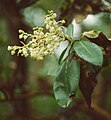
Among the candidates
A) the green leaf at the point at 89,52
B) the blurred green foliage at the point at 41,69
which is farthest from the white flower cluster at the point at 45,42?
the blurred green foliage at the point at 41,69

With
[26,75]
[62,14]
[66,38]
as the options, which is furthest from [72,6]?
[26,75]

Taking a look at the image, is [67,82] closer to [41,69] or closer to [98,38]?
[98,38]

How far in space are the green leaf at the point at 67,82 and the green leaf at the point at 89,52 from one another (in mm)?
39

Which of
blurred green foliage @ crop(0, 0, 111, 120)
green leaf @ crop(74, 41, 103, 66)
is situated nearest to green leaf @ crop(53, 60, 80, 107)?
green leaf @ crop(74, 41, 103, 66)

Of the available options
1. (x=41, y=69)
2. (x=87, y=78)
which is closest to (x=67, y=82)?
(x=87, y=78)

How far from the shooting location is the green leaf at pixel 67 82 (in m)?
0.78

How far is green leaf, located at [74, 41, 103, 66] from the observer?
2.46ft

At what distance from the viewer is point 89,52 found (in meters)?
0.76

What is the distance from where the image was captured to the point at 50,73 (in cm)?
104

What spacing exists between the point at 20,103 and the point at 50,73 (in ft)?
2.35

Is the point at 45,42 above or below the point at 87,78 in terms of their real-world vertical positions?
above

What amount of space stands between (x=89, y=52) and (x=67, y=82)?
81mm

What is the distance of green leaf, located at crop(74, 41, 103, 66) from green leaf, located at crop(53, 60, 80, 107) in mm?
39

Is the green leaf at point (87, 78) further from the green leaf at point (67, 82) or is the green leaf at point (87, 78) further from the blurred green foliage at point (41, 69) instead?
the blurred green foliage at point (41, 69)
